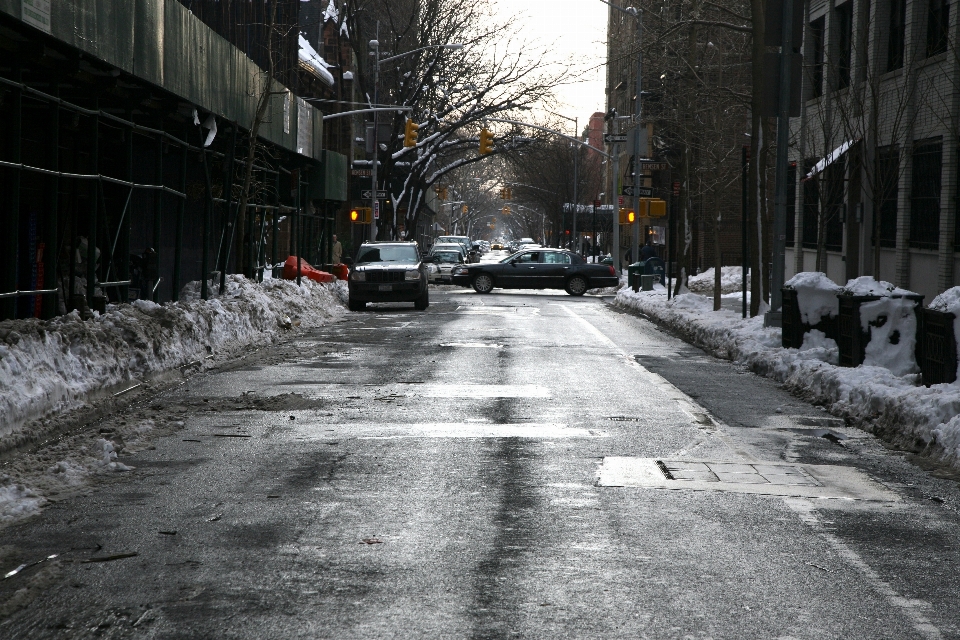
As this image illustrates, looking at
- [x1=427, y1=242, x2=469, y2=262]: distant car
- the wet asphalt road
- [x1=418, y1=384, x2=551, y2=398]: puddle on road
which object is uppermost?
[x1=427, y1=242, x2=469, y2=262]: distant car

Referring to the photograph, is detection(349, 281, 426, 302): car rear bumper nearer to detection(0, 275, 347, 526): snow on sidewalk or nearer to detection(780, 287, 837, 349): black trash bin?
detection(0, 275, 347, 526): snow on sidewalk

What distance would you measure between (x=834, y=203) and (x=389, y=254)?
11.9m

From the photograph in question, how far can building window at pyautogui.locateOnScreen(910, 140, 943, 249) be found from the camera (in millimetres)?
23562

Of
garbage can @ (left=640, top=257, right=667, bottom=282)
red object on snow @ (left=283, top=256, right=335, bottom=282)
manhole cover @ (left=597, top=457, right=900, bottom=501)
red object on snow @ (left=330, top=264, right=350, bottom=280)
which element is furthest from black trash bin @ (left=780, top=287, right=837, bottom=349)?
red object on snow @ (left=330, top=264, right=350, bottom=280)

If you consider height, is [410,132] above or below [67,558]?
above

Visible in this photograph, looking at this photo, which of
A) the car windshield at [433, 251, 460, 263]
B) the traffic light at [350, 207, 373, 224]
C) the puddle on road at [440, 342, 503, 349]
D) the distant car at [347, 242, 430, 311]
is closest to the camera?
the puddle on road at [440, 342, 503, 349]

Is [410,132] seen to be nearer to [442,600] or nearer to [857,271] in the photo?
[857,271]

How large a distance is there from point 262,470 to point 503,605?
3.72 meters

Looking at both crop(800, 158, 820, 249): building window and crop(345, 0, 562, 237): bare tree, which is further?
crop(345, 0, 562, 237): bare tree

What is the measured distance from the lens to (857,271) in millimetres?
29453

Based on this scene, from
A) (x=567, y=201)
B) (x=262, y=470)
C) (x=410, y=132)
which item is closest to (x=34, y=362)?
(x=262, y=470)

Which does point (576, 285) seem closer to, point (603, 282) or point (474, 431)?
point (603, 282)

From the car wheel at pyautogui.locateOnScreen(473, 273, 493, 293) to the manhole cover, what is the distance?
32.5 meters

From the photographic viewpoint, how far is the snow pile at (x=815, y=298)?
16.1 metres
